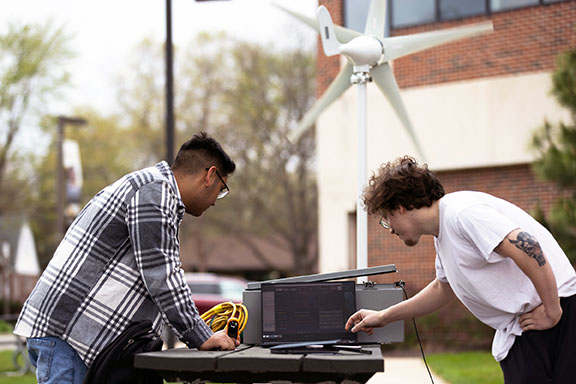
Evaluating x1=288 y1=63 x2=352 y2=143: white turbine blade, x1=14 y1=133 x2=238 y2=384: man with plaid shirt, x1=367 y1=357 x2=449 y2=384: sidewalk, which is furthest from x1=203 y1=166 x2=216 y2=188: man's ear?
x1=367 y1=357 x2=449 y2=384: sidewalk

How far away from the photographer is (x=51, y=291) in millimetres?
3658

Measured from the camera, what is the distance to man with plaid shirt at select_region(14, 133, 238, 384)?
3.59 meters

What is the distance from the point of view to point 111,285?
12.0ft

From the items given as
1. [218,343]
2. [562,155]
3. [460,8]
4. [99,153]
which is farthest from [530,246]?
[99,153]

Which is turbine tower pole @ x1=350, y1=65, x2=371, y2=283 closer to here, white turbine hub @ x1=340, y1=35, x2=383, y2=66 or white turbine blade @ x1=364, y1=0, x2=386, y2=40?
white turbine hub @ x1=340, y1=35, x2=383, y2=66

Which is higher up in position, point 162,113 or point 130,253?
point 162,113

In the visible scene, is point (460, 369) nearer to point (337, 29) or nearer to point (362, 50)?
point (337, 29)

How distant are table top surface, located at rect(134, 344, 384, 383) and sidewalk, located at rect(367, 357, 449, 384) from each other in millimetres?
7693

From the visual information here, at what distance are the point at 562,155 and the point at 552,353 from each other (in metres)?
10.1

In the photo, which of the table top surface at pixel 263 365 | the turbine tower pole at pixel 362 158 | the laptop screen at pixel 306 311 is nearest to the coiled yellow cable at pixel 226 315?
the laptop screen at pixel 306 311

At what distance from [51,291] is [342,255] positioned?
1545 cm

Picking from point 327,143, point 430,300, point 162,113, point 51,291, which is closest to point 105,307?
point 51,291

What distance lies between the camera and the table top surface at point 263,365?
3266 millimetres

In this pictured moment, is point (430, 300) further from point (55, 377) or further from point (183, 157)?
point (55, 377)
